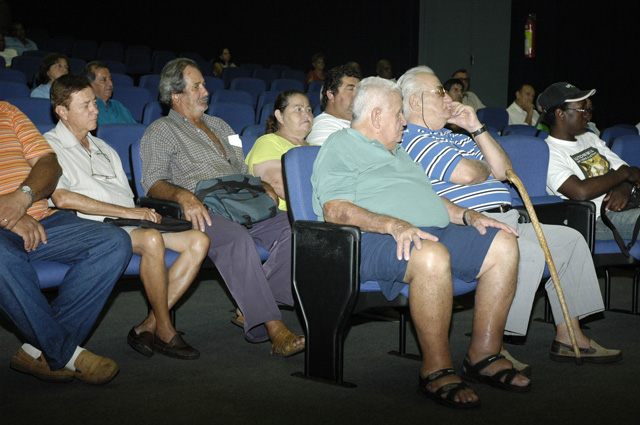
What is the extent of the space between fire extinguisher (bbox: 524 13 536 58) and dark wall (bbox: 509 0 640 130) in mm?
57

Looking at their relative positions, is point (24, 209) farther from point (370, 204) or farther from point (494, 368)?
point (494, 368)

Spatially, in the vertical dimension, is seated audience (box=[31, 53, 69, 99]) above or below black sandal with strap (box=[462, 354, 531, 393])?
above

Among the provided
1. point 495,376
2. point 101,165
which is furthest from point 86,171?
point 495,376

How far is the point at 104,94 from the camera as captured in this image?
463 cm

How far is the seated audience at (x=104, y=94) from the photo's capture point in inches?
181

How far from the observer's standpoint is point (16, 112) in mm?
2707

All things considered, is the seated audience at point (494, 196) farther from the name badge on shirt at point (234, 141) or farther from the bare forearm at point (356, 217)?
the name badge on shirt at point (234, 141)

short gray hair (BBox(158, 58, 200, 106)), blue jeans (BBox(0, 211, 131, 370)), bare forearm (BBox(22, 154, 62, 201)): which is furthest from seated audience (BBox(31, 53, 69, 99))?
blue jeans (BBox(0, 211, 131, 370))

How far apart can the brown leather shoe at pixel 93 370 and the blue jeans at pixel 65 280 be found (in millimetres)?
48

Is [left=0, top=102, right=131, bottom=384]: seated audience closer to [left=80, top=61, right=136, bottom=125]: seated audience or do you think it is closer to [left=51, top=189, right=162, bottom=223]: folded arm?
[left=51, top=189, right=162, bottom=223]: folded arm

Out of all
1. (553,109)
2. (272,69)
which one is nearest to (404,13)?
(272,69)

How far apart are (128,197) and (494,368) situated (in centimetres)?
160

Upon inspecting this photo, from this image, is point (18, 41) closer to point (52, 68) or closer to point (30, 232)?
point (52, 68)

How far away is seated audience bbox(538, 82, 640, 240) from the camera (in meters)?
3.17
